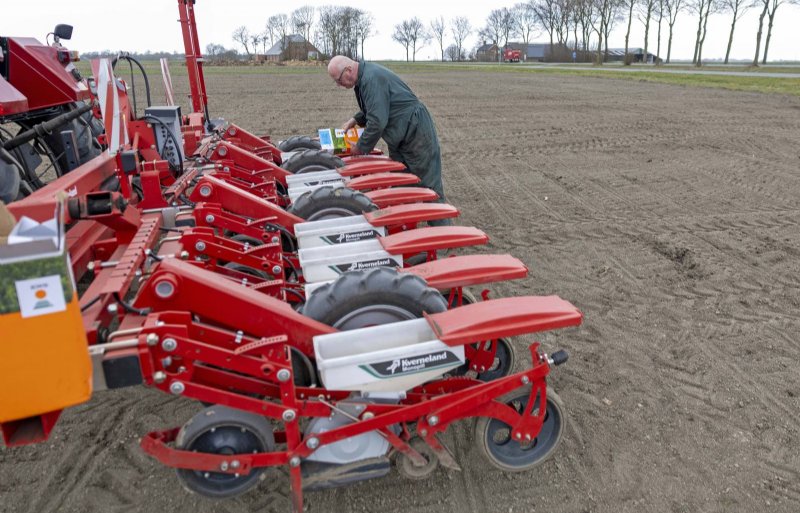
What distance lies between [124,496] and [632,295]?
3.61 m

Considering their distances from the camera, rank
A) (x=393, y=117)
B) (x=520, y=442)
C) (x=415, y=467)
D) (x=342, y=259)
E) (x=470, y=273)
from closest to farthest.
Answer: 1. (x=415, y=467)
2. (x=520, y=442)
3. (x=470, y=273)
4. (x=342, y=259)
5. (x=393, y=117)

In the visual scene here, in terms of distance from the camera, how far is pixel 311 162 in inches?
221

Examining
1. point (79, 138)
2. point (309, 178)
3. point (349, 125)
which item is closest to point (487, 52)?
point (349, 125)

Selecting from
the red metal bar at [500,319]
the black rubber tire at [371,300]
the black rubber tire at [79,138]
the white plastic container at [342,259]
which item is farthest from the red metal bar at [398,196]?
the black rubber tire at [79,138]

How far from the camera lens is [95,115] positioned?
5.59m

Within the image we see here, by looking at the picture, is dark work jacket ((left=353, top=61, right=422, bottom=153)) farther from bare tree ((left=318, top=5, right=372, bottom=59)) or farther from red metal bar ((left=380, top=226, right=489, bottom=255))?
bare tree ((left=318, top=5, right=372, bottom=59))

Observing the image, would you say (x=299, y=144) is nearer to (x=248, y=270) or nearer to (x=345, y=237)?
(x=248, y=270)

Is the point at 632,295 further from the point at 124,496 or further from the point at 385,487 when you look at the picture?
the point at 124,496

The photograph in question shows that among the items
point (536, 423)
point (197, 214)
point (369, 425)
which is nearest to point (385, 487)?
point (369, 425)

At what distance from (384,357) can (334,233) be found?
1357 millimetres

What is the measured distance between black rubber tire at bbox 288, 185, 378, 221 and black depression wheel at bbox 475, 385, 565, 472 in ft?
6.38

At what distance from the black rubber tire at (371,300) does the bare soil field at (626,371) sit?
0.78 meters

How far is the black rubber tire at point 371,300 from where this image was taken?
95.6 inches

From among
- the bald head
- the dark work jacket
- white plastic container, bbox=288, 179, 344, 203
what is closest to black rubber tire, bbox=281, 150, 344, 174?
the dark work jacket
